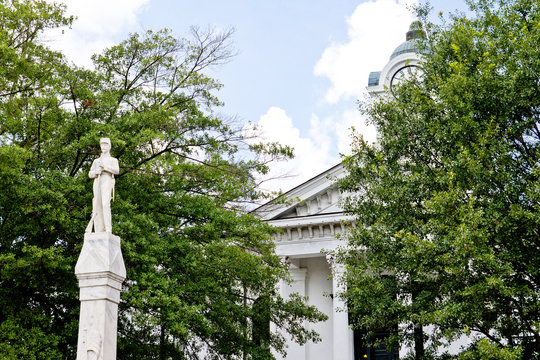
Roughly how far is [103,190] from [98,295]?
2051mm

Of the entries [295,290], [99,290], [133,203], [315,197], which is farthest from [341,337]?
[99,290]

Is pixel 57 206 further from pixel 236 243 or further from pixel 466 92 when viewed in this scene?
pixel 466 92

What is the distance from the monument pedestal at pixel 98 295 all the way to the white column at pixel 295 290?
1900 cm

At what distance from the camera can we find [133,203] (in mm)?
19797

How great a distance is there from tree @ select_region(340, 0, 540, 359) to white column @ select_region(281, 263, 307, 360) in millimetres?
11885

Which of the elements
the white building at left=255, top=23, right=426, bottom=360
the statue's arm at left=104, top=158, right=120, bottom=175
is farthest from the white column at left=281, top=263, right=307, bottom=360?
the statue's arm at left=104, top=158, right=120, bottom=175

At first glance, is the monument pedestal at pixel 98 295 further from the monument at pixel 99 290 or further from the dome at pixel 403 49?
the dome at pixel 403 49

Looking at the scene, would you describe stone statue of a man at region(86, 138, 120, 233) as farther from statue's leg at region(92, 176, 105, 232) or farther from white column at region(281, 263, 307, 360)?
white column at region(281, 263, 307, 360)

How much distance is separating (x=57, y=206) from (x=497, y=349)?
36.4ft

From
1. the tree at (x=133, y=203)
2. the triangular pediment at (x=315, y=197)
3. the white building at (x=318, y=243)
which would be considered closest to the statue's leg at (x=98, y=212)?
the tree at (x=133, y=203)

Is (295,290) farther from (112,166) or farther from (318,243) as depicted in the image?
(112,166)

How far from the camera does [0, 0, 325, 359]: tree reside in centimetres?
1734

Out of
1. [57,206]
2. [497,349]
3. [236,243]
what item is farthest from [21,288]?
[497,349]

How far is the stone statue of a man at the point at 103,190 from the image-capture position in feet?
41.6
